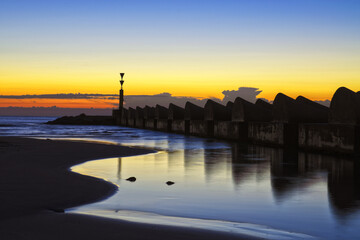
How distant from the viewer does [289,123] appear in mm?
22453

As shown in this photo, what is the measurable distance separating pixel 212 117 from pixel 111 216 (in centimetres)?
2860

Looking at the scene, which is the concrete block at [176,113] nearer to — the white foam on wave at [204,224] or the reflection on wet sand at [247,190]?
the reflection on wet sand at [247,190]

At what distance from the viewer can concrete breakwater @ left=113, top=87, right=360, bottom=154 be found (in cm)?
1758

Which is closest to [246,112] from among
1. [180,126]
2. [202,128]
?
[202,128]

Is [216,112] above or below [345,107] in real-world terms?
below

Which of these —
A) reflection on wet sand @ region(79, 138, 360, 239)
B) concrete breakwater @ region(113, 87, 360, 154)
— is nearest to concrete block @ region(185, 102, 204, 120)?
concrete breakwater @ region(113, 87, 360, 154)

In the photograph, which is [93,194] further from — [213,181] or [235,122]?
[235,122]

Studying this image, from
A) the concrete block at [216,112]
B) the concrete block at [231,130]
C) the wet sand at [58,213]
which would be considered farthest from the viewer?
A: the concrete block at [216,112]

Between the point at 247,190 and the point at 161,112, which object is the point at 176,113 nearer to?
the point at 161,112

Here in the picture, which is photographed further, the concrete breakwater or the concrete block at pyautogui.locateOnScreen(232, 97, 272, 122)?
the concrete block at pyautogui.locateOnScreen(232, 97, 272, 122)

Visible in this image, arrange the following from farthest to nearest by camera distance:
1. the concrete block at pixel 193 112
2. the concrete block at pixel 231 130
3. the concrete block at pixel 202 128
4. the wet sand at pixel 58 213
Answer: the concrete block at pixel 193 112, the concrete block at pixel 202 128, the concrete block at pixel 231 130, the wet sand at pixel 58 213

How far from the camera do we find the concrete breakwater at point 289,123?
17578mm

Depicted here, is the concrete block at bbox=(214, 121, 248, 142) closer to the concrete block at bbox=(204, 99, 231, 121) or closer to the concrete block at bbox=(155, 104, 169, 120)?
the concrete block at bbox=(204, 99, 231, 121)

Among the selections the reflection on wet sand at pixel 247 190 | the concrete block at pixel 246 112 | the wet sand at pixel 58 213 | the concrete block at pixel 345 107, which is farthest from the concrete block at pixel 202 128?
the wet sand at pixel 58 213
